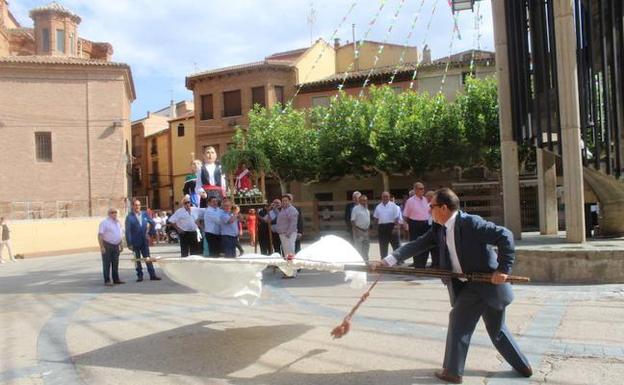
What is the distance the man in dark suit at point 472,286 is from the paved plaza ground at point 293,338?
0.85ft

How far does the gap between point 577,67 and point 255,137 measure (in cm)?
2402

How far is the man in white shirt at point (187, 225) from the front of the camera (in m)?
12.9

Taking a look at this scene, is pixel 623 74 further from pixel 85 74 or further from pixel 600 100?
pixel 85 74

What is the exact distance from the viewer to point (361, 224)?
14.0m

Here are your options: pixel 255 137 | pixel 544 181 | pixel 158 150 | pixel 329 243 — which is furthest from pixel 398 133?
pixel 158 150

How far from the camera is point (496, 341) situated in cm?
523

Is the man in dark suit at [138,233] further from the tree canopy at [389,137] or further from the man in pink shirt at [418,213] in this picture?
the tree canopy at [389,137]

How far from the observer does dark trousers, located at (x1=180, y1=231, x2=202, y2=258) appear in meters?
13.5

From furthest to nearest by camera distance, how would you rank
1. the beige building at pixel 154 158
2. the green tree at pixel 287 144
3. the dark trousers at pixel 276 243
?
1. the beige building at pixel 154 158
2. the green tree at pixel 287 144
3. the dark trousers at pixel 276 243

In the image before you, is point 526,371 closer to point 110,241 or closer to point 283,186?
point 110,241

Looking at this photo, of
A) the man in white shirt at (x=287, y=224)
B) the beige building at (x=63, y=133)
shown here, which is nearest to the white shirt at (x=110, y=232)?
the man in white shirt at (x=287, y=224)

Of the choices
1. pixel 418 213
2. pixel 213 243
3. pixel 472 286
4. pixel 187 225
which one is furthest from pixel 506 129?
pixel 472 286

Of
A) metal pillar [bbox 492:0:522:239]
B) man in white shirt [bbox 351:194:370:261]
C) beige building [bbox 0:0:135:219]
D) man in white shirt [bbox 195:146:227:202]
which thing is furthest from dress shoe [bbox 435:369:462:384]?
beige building [bbox 0:0:135:219]

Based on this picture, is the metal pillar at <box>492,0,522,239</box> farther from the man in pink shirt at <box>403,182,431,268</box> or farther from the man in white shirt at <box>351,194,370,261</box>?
the man in white shirt at <box>351,194,370,261</box>
